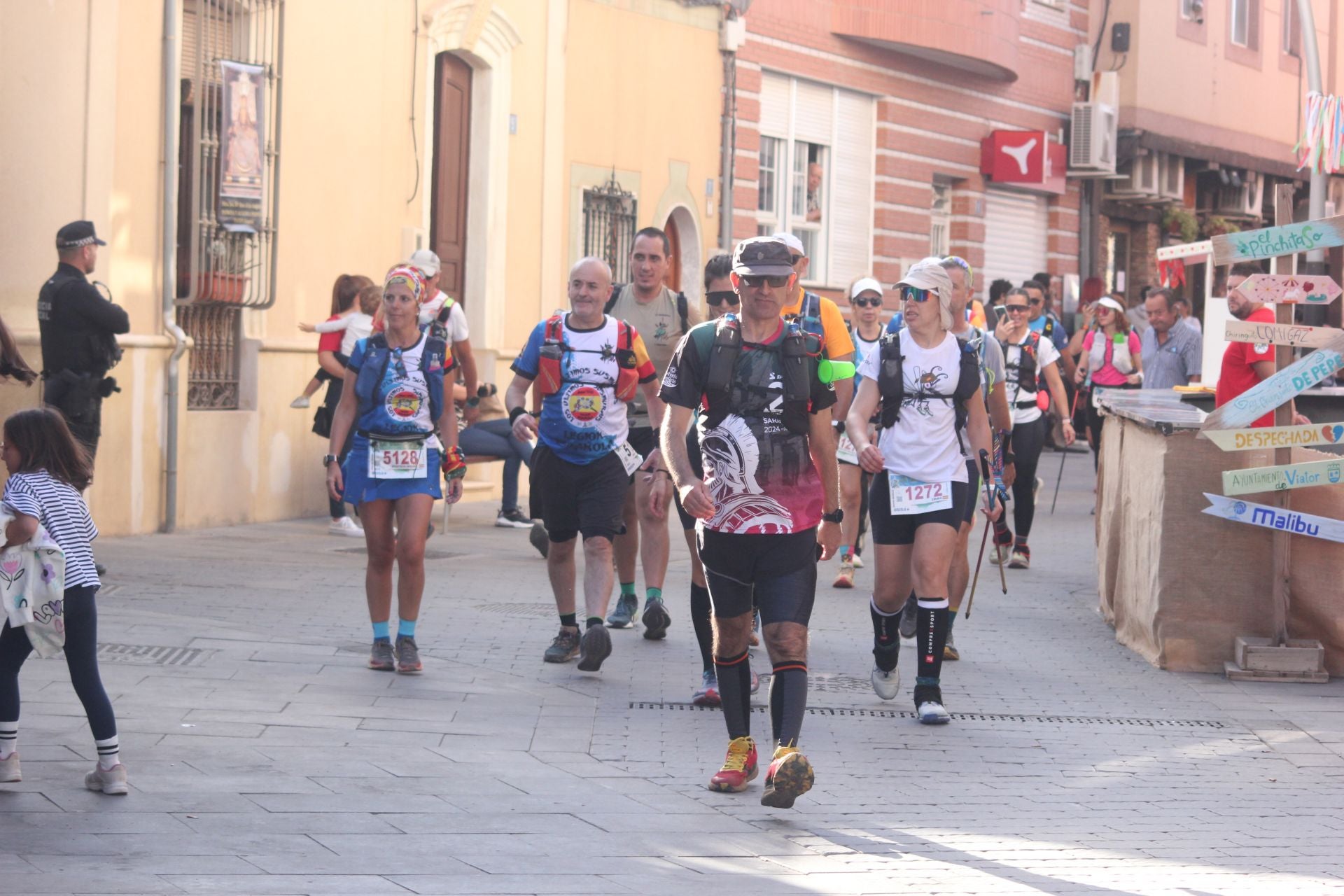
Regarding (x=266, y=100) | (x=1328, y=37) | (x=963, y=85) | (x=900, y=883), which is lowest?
(x=900, y=883)

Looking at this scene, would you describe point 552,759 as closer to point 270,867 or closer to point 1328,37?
point 270,867

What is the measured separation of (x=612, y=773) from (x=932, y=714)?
5.49 feet

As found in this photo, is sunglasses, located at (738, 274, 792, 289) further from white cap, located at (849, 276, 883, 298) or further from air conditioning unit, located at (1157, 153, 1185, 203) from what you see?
air conditioning unit, located at (1157, 153, 1185, 203)

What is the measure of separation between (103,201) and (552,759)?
289 inches

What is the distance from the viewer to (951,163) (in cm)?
2680

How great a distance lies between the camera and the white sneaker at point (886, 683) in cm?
834

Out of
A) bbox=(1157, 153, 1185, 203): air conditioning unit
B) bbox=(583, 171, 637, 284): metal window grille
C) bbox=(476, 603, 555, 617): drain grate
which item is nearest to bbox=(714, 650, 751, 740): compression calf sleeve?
bbox=(476, 603, 555, 617): drain grate

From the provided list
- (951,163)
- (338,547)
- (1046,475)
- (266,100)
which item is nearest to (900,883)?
(338,547)

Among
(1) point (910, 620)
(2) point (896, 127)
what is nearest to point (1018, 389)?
(1) point (910, 620)

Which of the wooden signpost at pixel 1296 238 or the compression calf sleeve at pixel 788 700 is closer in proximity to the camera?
the compression calf sleeve at pixel 788 700

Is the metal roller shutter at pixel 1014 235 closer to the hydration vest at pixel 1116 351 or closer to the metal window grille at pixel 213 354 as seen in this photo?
the hydration vest at pixel 1116 351

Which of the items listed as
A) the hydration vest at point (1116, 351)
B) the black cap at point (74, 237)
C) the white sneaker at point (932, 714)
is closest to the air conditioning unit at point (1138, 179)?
the hydration vest at point (1116, 351)

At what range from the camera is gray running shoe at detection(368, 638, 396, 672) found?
28.2 feet

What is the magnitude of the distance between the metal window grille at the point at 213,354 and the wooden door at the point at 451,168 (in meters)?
3.19
